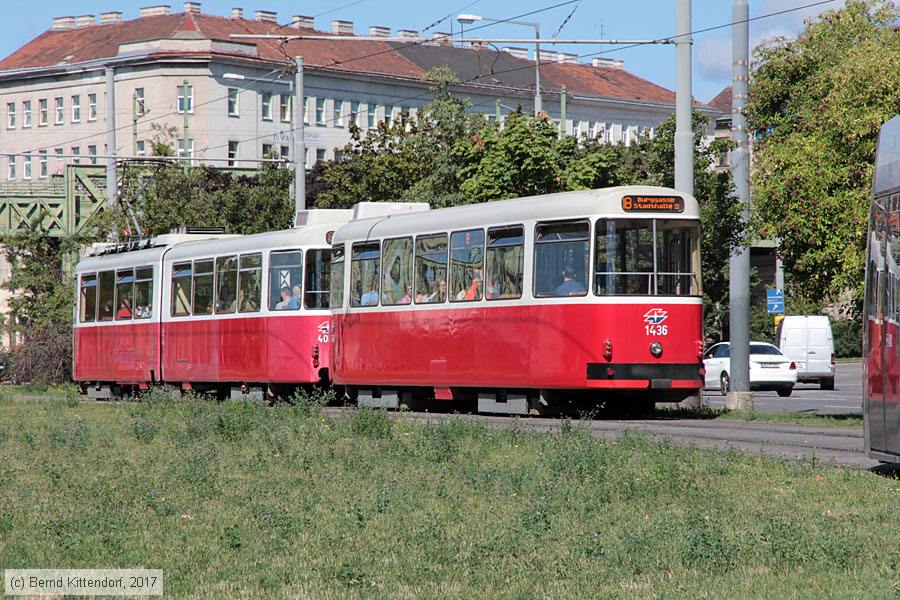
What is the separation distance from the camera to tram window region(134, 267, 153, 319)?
114 feet

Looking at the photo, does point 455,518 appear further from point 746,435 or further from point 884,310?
point 746,435

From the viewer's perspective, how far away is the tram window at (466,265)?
24.5m

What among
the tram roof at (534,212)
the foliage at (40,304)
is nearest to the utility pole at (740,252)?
the tram roof at (534,212)

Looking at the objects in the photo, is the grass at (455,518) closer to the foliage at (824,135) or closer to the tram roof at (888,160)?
the tram roof at (888,160)

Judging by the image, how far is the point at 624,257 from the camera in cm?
2261

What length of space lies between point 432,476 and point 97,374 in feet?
79.6

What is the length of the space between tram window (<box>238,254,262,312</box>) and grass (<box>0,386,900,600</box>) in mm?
11209

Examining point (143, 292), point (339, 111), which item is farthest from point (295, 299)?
point (339, 111)

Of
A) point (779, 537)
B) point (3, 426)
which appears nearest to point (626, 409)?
point (3, 426)

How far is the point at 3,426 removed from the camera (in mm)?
24141

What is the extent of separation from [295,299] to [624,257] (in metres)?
8.58

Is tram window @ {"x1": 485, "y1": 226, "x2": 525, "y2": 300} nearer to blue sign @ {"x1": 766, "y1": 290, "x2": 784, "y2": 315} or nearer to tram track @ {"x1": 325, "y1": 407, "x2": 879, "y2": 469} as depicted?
tram track @ {"x1": 325, "y1": 407, "x2": 879, "y2": 469}

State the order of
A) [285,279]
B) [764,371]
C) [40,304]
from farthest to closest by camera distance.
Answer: [40,304] → [764,371] → [285,279]

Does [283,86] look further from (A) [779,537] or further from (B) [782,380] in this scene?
(A) [779,537]
